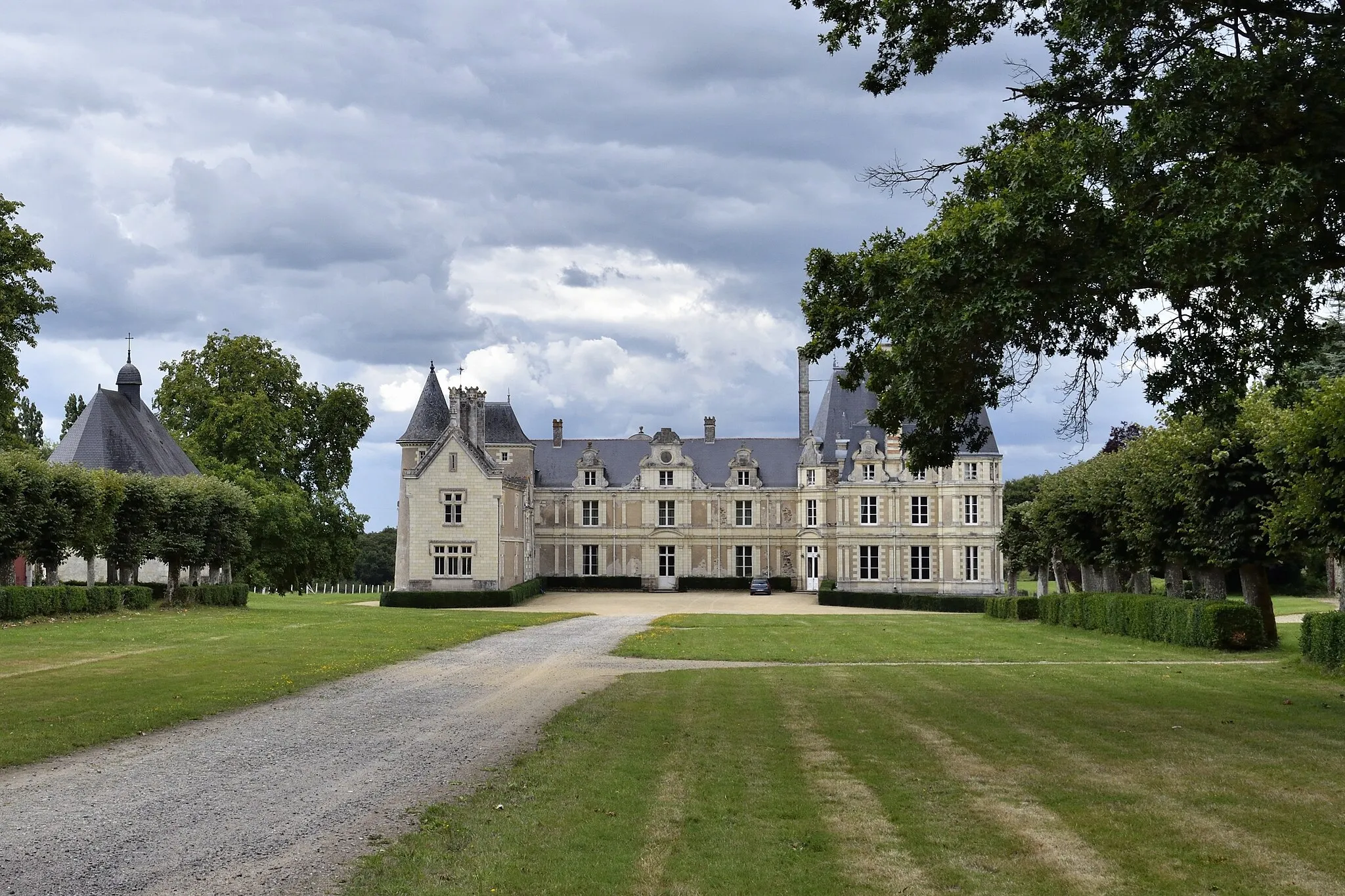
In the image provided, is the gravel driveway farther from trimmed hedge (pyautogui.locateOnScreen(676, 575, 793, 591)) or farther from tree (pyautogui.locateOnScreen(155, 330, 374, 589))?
trimmed hedge (pyautogui.locateOnScreen(676, 575, 793, 591))

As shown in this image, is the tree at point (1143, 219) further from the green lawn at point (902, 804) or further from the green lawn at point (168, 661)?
the green lawn at point (168, 661)

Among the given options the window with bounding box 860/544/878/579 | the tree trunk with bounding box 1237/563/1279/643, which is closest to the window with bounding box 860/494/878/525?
the window with bounding box 860/544/878/579

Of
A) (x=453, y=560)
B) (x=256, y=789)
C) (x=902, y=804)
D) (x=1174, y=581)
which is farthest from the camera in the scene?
(x=453, y=560)

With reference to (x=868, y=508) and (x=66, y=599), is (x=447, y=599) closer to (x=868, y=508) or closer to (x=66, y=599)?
(x=66, y=599)

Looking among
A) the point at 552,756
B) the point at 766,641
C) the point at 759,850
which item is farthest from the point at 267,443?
the point at 759,850

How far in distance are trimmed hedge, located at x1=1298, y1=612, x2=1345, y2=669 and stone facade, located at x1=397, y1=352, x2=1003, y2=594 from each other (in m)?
35.6

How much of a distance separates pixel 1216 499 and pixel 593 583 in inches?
1813

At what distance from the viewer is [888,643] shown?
2872cm

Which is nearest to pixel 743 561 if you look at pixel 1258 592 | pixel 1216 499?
pixel 1258 592

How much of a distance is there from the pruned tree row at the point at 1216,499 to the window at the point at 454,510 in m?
28.5

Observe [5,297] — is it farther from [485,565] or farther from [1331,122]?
[1331,122]

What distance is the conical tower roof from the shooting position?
203 ft

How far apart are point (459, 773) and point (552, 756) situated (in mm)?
1072

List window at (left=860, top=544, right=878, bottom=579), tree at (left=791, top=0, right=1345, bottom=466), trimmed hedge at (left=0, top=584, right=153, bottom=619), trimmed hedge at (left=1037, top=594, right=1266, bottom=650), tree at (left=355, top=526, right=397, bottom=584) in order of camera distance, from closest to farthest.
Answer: tree at (left=791, top=0, right=1345, bottom=466) < trimmed hedge at (left=1037, top=594, right=1266, bottom=650) < trimmed hedge at (left=0, top=584, right=153, bottom=619) < window at (left=860, top=544, right=878, bottom=579) < tree at (left=355, top=526, right=397, bottom=584)
